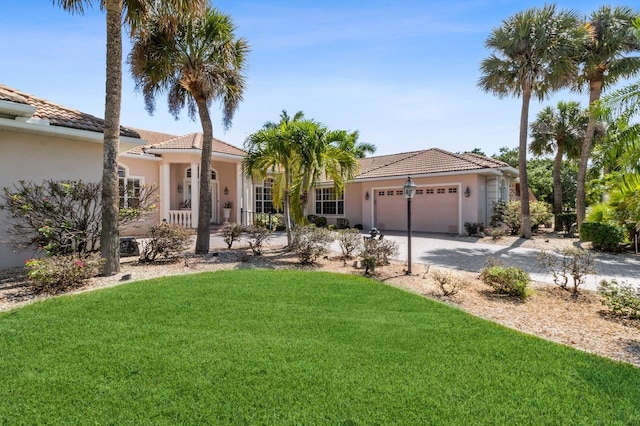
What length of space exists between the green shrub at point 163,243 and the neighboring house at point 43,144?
9.46ft

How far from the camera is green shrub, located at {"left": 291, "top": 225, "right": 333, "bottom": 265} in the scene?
9.73 meters

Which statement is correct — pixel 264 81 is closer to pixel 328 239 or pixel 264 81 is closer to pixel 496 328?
pixel 328 239

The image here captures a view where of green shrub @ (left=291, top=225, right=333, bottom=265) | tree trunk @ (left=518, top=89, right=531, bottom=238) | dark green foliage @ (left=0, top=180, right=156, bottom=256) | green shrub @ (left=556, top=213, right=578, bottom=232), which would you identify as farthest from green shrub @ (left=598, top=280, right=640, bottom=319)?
green shrub @ (left=556, top=213, right=578, bottom=232)

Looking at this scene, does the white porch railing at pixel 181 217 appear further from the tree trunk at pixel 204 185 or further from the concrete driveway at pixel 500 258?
the concrete driveway at pixel 500 258

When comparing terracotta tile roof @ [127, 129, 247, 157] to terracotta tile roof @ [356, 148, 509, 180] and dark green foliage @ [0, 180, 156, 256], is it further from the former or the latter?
dark green foliage @ [0, 180, 156, 256]

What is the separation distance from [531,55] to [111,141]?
16.6 metres

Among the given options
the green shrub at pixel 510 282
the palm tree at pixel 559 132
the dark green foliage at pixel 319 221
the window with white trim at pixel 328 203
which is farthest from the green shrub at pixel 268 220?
the palm tree at pixel 559 132

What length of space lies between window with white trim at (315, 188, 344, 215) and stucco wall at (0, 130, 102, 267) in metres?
16.0

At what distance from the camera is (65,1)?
26.0 feet

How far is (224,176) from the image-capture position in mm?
20781

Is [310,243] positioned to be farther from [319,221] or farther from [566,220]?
[566,220]

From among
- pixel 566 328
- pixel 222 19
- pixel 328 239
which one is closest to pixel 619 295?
pixel 566 328

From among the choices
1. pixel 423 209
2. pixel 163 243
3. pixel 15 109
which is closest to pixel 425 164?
pixel 423 209

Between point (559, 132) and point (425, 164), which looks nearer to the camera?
point (425, 164)
